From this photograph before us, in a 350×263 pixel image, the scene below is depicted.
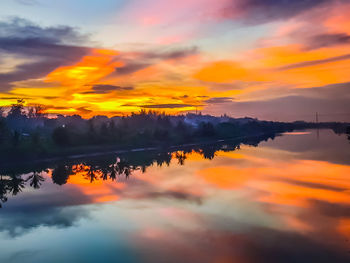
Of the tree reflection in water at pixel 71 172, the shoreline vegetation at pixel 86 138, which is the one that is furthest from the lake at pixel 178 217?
the shoreline vegetation at pixel 86 138

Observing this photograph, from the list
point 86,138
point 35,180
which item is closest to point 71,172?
point 35,180

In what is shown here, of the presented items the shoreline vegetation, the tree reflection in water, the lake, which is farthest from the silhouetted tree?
the shoreline vegetation

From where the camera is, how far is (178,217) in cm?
2197

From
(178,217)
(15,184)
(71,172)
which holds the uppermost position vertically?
(71,172)

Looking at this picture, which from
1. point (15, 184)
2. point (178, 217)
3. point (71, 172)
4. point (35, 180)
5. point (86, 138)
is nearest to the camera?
point (178, 217)

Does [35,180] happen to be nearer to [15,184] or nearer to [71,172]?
[15,184]

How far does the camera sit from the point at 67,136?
62.2 meters

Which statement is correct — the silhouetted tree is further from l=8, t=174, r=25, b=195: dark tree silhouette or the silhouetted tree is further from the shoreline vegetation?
the shoreline vegetation

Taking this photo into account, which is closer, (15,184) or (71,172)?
(15,184)

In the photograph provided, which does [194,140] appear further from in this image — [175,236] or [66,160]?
[175,236]

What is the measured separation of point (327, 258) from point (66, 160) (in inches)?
1943

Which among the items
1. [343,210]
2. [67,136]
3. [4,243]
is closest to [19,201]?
[4,243]

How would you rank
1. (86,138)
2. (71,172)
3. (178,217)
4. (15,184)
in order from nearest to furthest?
(178,217), (15,184), (71,172), (86,138)

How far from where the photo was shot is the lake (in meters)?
16.0
